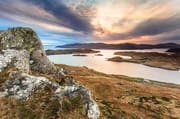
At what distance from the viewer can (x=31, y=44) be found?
2352cm

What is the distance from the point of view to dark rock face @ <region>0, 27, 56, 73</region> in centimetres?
2209

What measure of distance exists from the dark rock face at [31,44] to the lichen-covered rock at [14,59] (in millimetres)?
1286

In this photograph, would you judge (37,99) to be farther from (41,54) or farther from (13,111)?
(41,54)

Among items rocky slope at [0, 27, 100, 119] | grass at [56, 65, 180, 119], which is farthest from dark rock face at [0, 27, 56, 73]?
grass at [56, 65, 180, 119]

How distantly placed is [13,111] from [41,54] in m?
10.5

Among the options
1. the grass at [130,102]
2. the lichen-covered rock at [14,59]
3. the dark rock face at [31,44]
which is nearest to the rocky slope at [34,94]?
the lichen-covered rock at [14,59]

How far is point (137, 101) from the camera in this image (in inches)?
1812

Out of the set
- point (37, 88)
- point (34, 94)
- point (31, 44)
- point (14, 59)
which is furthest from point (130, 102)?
point (34, 94)

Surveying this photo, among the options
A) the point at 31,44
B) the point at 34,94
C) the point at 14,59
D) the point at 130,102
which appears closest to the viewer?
the point at 34,94

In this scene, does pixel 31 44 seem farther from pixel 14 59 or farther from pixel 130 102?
pixel 130 102

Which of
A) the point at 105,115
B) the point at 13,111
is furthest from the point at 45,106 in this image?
the point at 105,115

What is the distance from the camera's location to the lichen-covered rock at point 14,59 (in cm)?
1869

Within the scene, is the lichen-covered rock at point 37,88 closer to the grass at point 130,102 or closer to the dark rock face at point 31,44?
the grass at point 130,102

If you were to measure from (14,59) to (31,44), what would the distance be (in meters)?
4.38
